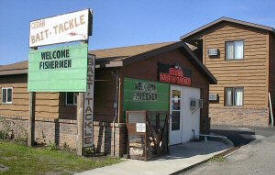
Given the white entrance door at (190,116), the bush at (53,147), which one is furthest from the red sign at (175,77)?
the bush at (53,147)

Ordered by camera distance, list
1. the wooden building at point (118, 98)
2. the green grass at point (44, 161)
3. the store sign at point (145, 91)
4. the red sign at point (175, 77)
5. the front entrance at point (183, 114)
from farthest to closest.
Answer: the front entrance at point (183, 114)
the red sign at point (175, 77)
the store sign at point (145, 91)
the wooden building at point (118, 98)
the green grass at point (44, 161)

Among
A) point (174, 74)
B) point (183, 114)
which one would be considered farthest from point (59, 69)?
point (183, 114)

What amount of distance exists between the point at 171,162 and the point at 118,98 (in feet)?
8.12

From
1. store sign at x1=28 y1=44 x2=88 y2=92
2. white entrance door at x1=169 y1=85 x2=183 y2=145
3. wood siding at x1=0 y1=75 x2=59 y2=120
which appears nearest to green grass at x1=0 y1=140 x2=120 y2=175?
wood siding at x1=0 y1=75 x2=59 y2=120

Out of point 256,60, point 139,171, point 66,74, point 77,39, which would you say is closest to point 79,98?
point 66,74

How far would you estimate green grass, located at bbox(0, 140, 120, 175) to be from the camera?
33.3 feet

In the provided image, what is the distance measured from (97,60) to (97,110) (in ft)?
5.16

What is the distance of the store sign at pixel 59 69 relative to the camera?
40.6ft

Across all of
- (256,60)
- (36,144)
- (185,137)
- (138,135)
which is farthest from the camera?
(256,60)

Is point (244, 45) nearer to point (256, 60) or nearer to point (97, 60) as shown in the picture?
point (256, 60)

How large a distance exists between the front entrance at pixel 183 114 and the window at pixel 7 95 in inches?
265

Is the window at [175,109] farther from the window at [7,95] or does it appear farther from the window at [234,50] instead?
the window at [234,50]

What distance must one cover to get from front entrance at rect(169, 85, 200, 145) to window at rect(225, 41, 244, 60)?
9573 millimetres

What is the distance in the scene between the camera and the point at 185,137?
16.6m
